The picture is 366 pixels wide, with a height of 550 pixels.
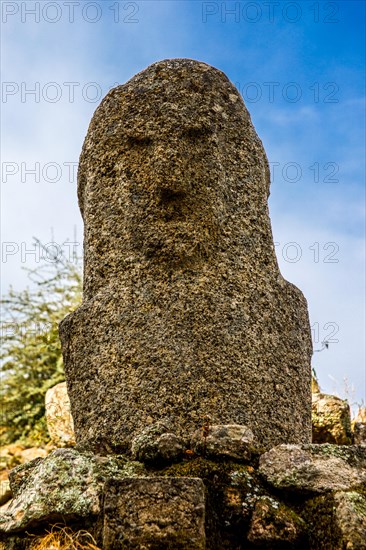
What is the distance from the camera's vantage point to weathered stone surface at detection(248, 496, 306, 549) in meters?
2.66

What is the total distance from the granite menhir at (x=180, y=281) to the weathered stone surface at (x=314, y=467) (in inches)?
16.4

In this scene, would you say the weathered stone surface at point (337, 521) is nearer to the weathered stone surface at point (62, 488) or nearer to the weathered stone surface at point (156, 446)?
the weathered stone surface at point (156, 446)

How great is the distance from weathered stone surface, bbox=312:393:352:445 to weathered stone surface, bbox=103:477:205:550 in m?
3.56

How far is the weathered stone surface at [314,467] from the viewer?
111 inches

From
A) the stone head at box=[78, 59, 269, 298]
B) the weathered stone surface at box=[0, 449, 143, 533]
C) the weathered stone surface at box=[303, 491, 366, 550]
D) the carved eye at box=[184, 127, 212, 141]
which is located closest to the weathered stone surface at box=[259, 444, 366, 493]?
the weathered stone surface at box=[303, 491, 366, 550]

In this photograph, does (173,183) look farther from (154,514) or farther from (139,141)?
(154,514)

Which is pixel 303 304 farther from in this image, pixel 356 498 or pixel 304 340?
pixel 356 498

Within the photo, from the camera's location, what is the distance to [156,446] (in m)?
2.97

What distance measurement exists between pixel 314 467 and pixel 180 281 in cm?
120

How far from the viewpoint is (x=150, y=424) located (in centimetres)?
328

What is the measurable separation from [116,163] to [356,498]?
2.26 meters

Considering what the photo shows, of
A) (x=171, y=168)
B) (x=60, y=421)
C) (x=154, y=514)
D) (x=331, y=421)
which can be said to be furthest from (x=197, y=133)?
(x=60, y=421)

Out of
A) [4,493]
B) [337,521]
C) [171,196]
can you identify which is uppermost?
[171,196]

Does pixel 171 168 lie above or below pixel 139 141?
below
